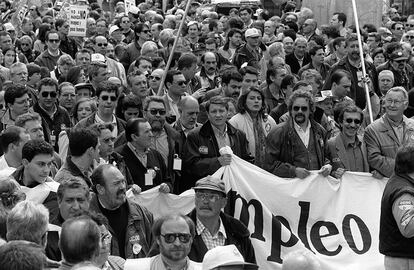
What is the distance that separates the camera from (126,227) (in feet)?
28.8

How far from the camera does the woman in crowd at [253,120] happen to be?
11.9 meters

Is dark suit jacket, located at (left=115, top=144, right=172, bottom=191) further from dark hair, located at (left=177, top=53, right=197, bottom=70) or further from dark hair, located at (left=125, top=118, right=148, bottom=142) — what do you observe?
dark hair, located at (left=177, top=53, right=197, bottom=70)

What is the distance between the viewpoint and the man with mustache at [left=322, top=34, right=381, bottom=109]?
15.4 m

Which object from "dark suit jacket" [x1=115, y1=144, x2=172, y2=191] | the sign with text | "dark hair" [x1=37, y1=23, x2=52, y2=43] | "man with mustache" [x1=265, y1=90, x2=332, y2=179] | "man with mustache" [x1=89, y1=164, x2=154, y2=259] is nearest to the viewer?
"man with mustache" [x1=89, y1=164, x2=154, y2=259]

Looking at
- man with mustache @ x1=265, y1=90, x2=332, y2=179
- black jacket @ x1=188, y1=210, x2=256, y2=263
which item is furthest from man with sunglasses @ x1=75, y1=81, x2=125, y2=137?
black jacket @ x1=188, y1=210, x2=256, y2=263

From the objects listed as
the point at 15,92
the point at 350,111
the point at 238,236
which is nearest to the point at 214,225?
the point at 238,236

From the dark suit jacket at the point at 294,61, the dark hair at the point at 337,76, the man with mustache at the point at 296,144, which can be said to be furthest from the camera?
the dark suit jacket at the point at 294,61

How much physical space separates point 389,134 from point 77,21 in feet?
30.5

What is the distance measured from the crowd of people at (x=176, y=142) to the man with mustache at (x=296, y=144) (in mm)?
13

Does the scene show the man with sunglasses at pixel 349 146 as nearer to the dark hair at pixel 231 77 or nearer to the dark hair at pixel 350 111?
the dark hair at pixel 350 111

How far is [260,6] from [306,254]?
23210 mm

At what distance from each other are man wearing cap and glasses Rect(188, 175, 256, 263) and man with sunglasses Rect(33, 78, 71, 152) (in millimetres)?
3502

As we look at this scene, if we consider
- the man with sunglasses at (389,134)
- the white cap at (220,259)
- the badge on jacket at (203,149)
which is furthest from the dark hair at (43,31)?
the white cap at (220,259)

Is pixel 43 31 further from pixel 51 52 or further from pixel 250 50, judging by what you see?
pixel 250 50
